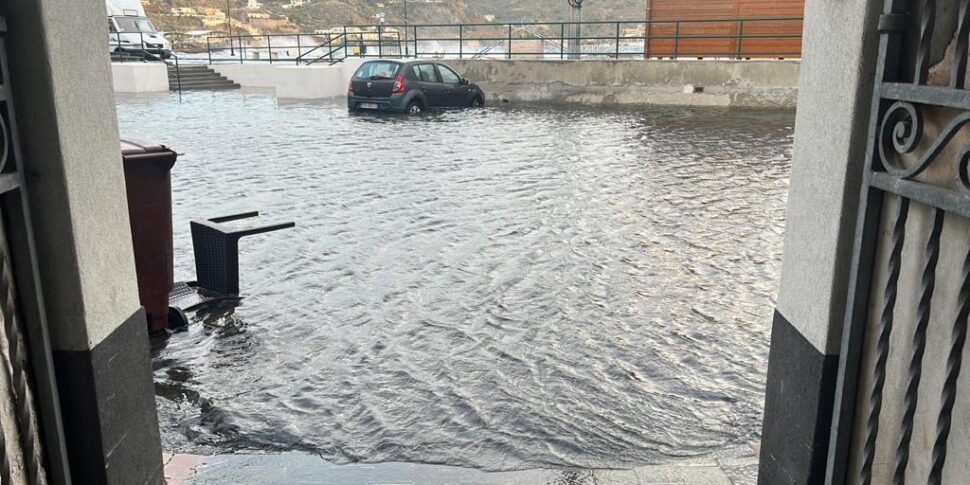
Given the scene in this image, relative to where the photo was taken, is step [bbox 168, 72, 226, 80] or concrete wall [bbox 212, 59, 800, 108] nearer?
concrete wall [bbox 212, 59, 800, 108]

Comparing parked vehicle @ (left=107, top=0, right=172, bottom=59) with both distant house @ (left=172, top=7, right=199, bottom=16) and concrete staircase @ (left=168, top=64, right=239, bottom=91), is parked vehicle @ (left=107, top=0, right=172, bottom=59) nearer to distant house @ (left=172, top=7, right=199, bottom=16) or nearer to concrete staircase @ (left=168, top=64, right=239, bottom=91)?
concrete staircase @ (left=168, top=64, right=239, bottom=91)

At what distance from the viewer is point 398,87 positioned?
21453 millimetres

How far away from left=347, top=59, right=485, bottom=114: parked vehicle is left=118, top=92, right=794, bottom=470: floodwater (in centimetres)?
785

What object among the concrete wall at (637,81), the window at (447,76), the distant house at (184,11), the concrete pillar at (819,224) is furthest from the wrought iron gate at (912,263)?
the distant house at (184,11)

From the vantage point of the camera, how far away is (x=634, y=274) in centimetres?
723

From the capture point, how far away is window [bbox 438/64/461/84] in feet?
75.6

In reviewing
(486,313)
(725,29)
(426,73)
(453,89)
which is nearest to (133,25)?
(426,73)

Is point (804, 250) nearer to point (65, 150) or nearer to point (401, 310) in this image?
point (65, 150)

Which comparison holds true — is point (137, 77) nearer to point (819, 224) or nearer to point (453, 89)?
point (453, 89)

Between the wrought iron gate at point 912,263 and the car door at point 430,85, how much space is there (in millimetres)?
20112

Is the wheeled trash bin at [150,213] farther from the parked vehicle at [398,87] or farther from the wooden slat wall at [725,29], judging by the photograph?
the wooden slat wall at [725,29]

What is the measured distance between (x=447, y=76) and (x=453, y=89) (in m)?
0.45

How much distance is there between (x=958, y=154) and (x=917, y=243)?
384 mm

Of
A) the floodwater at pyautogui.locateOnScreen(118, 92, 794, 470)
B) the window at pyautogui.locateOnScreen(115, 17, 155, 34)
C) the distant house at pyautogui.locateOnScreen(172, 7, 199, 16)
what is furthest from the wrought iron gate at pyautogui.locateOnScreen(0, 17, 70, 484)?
the distant house at pyautogui.locateOnScreen(172, 7, 199, 16)
